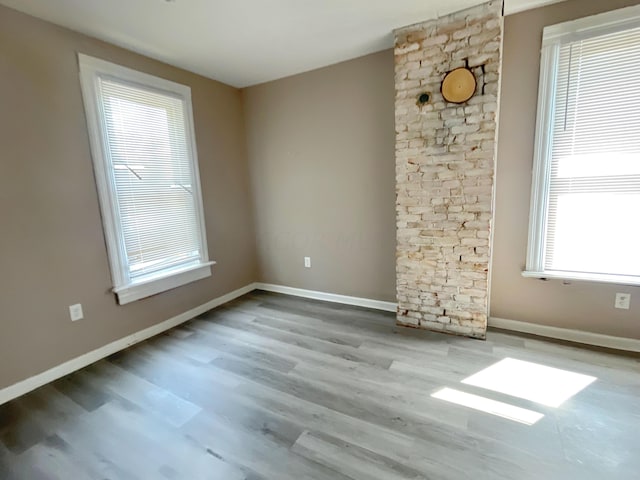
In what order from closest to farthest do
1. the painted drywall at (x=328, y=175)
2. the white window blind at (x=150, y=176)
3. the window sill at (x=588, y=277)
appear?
1. the window sill at (x=588, y=277)
2. the white window blind at (x=150, y=176)
3. the painted drywall at (x=328, y=175)

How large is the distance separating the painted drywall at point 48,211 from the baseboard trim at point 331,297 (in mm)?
1470

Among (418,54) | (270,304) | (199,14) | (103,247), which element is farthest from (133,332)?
(418,54)

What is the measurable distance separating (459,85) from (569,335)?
2097mm

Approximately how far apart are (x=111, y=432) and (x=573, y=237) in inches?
130

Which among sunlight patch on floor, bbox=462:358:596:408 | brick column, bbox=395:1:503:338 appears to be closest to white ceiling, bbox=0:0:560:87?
brick column, bbox=395:1:503:338

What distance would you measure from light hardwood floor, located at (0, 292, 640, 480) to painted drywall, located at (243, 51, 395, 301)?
94 centimetres

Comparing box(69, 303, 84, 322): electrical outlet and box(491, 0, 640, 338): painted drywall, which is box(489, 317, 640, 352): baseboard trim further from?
box(69, 303, 84, 322): electrical outlet

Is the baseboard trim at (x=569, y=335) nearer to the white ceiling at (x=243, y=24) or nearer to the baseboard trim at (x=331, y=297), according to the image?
the baseboard trim at (x=331, y=297)

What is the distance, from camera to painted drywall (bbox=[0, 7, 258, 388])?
191 centimetres

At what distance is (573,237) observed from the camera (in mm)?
2266

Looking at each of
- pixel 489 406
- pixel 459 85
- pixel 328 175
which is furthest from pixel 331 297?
pixel 459 85

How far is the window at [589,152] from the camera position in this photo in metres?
2.01

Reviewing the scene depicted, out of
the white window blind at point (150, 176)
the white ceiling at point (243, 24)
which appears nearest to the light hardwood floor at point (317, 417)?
the white window blind at point (150, 176)

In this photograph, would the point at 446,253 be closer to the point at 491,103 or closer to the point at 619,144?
the point at 491,103
